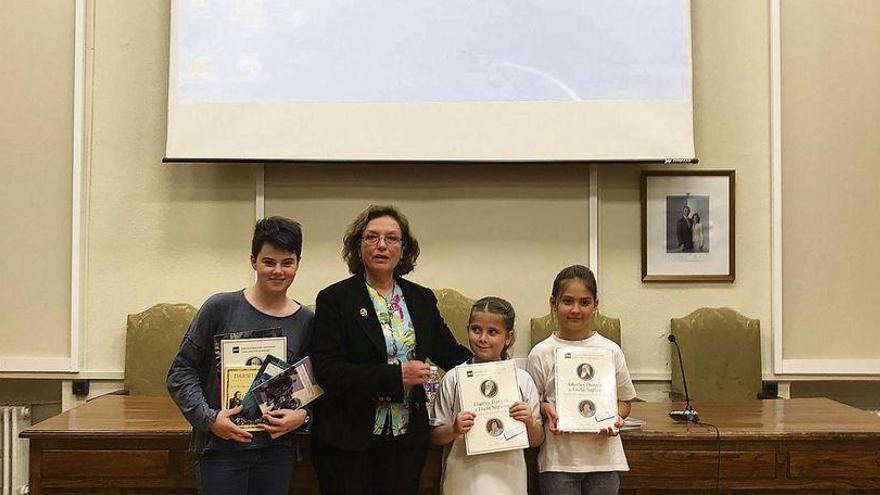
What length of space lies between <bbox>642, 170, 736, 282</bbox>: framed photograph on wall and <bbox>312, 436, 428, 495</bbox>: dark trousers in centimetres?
289

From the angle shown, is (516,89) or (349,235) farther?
(516,89)

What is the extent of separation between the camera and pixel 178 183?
17.9 feet

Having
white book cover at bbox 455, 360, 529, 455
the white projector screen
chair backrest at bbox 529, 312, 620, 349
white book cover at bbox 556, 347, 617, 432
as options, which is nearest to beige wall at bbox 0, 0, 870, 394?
chair backrest at bbox 529, 312, 620, 349

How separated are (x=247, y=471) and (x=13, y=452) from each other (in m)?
3.17

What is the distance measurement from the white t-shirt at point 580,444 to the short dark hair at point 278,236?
1036 mm

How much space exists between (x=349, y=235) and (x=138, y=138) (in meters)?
2.94

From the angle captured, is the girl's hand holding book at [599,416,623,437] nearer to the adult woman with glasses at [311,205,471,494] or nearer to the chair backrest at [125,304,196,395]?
the adult woman with glasses at [311,205,471,494]

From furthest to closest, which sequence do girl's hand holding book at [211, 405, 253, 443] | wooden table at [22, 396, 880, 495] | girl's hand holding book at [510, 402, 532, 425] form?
wooden table at [22, 396, 880, 495]
girl's hand holding book at [510, 402, 532, 425]
girl's hand holding book at [211, 405, 253, 443]

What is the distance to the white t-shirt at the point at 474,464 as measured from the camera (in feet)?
A: 9.83

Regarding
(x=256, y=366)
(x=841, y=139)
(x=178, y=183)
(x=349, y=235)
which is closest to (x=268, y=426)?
(x=256, y=366)

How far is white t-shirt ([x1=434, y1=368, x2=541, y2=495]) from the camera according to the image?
9.83ft

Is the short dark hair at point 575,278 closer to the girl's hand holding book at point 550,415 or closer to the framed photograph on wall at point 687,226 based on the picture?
the girl's hand holding book at point 550,415

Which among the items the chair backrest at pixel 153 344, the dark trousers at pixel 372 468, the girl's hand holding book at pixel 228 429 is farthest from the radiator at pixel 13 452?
the dark trousers at pixel 372 468

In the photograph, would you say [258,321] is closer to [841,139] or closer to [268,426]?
[268,426]
